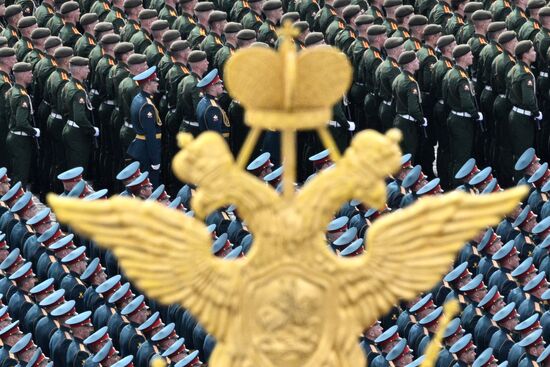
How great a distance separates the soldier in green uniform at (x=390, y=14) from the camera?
2694cm

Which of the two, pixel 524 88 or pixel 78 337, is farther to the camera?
pixel 524 88

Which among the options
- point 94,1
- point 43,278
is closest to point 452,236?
point 43,278

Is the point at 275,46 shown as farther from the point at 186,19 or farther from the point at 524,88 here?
the point at 524,88

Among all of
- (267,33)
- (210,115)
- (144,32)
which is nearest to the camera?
(210,115)

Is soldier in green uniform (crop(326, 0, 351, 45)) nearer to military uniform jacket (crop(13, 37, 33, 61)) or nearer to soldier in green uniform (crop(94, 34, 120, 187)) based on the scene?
soldier in green uniform (crop(94, 34, 120, 187))

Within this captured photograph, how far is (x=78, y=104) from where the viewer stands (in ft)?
79.2

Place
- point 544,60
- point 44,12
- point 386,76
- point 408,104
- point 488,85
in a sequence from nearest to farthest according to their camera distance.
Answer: point 408,104 → point 386,76 → point 488,85 → point 544,60 → point 44,12

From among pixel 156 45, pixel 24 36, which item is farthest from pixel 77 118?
pixel 24 36

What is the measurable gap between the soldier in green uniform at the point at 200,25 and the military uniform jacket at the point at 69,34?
1539 millimetres

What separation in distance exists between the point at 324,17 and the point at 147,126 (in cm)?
484

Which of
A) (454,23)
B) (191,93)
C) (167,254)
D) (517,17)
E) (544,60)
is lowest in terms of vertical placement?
(454,23)

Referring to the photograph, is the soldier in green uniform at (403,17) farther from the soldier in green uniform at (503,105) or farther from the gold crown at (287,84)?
the gold crown at (287,84)

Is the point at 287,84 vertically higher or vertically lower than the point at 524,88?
higher

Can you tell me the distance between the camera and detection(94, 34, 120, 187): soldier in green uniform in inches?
990
